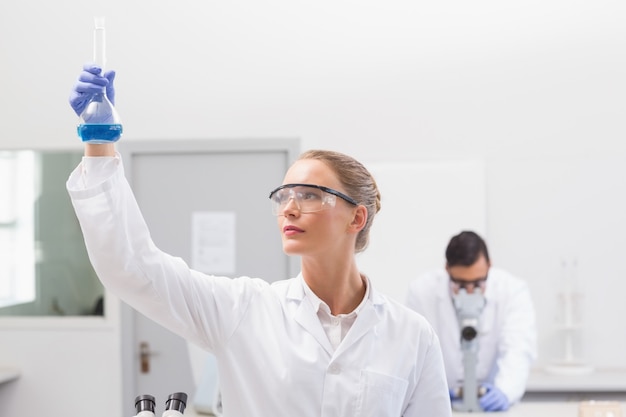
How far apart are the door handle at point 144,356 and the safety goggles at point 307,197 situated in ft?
11.6

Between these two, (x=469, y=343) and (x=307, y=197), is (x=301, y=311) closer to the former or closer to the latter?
(x=307, y=197)

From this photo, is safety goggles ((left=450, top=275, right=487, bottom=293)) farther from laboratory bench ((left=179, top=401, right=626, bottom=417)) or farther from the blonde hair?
the blonde hair

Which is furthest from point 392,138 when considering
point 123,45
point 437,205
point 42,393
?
point 42,393

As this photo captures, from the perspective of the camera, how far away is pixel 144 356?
4992 mm

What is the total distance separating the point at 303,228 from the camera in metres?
1.64

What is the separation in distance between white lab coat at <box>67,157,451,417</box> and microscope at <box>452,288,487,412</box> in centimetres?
175

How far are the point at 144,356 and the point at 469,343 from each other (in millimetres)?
2240

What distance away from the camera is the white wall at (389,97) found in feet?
15.4

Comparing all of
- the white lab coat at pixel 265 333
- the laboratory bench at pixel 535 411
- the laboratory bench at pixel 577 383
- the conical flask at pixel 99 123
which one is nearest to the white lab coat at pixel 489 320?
the laboratory bench at pixel 535 411

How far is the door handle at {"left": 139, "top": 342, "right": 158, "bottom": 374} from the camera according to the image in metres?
4.98

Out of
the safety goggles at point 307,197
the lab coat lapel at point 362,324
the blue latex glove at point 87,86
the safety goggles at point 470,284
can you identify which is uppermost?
the blue latex glove at point 87,86

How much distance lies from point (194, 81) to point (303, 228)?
349 centimetres

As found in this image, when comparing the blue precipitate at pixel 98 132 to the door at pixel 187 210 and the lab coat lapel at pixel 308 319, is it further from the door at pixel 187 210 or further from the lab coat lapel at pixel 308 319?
the door at pixel 187 210

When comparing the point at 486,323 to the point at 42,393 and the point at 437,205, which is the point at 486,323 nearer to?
the point at 437,205
